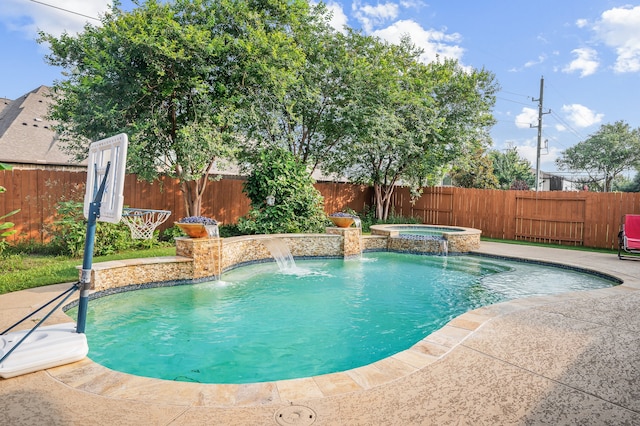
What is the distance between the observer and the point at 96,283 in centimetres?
546

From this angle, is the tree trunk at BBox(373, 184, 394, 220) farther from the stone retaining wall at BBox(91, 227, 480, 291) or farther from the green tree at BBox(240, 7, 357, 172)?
the stone retaining wall at BBox(91, 227, 480, 291)

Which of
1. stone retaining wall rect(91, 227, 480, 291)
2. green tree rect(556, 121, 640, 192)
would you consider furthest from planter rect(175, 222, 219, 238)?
green tree rect(556, 121, 640, 192)

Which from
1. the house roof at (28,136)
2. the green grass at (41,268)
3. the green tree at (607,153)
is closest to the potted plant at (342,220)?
the green grass at (41,268)

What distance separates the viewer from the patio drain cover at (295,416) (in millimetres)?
2199

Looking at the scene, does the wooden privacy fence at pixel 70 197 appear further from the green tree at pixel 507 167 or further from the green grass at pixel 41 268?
the green tree at pixel 507 167

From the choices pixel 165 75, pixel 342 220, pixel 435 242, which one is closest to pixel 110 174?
pixel 165 75

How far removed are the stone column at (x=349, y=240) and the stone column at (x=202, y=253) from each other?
3553mm

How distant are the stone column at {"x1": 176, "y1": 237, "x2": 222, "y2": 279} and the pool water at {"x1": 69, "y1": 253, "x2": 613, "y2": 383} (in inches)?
10.1

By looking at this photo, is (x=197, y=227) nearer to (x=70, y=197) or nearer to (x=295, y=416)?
(x=70, y=197)

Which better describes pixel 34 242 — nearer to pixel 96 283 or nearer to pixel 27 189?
pixel 27 189

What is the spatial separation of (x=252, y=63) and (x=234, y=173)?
8.58 meters

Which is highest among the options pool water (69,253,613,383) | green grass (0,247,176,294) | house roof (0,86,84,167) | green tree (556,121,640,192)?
green tree (556,121,640,192)

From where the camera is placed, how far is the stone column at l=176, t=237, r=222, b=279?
664cm

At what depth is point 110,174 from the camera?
9.50 feet
